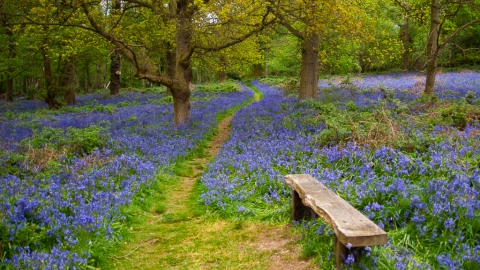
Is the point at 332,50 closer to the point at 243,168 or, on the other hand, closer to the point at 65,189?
the point at 243,168

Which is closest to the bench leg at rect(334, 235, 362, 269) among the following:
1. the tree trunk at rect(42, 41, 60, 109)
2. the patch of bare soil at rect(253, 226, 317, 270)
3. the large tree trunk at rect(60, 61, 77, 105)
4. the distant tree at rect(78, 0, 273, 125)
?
the patch of bare soil at rect(253, 226, 317, 270)

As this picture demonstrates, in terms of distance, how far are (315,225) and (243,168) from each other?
280 centimetres

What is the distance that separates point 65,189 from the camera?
6270 mm

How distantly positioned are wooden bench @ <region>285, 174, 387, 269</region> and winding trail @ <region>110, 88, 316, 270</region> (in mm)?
491

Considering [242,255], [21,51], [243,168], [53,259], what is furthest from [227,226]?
[21,51]

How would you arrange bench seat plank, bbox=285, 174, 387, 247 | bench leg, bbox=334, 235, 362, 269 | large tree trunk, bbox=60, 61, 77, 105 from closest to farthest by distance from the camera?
1. bench seat plank, bbox=285, 174, 387, 247
2. bench leg, bbox=334, 235, 362, 269
3. large tree trunk, bbox=60, 61, 77, 105

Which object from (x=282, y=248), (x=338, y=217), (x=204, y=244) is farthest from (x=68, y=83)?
(x=338, y=217)

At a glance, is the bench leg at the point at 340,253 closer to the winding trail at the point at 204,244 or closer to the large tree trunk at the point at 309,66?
the winding trail at the point at 204,244

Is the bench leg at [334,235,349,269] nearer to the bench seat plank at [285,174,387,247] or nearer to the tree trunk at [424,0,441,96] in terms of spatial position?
the bench seat plank at [285,174,387,247]

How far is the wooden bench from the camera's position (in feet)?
11.6

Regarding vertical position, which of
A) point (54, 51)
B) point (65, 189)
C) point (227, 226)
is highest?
point (54, 51)

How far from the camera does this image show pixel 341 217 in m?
4.05

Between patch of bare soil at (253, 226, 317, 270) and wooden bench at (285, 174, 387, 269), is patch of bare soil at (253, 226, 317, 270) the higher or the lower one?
the lower one

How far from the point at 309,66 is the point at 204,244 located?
12.2m
